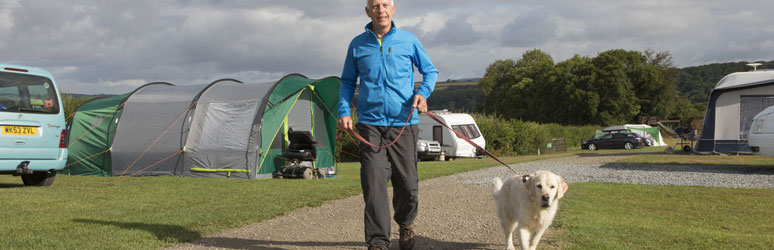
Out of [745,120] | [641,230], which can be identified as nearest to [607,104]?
[745,120]

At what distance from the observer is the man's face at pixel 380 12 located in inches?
175

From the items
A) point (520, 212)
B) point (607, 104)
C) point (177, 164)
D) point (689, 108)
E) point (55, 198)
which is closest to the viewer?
point (520, 212)

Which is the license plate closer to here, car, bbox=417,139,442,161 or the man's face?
the man's face

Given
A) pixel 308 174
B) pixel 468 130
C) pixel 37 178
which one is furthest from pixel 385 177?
pixel 468 130

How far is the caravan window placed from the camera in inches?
1070

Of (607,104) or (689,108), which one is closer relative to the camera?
(607,104)

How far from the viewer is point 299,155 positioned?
14.5 meters

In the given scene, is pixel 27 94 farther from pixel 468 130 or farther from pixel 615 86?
pixel 615 86

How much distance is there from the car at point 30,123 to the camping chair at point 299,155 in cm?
490

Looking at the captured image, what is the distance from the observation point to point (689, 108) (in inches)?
2514

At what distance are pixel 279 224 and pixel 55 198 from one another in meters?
4.59

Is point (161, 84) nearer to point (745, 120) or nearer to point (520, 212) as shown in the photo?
point (520, 212)

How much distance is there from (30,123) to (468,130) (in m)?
19.9

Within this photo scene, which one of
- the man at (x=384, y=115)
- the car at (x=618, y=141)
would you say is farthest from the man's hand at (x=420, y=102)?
the car at (x=618, y=141)
